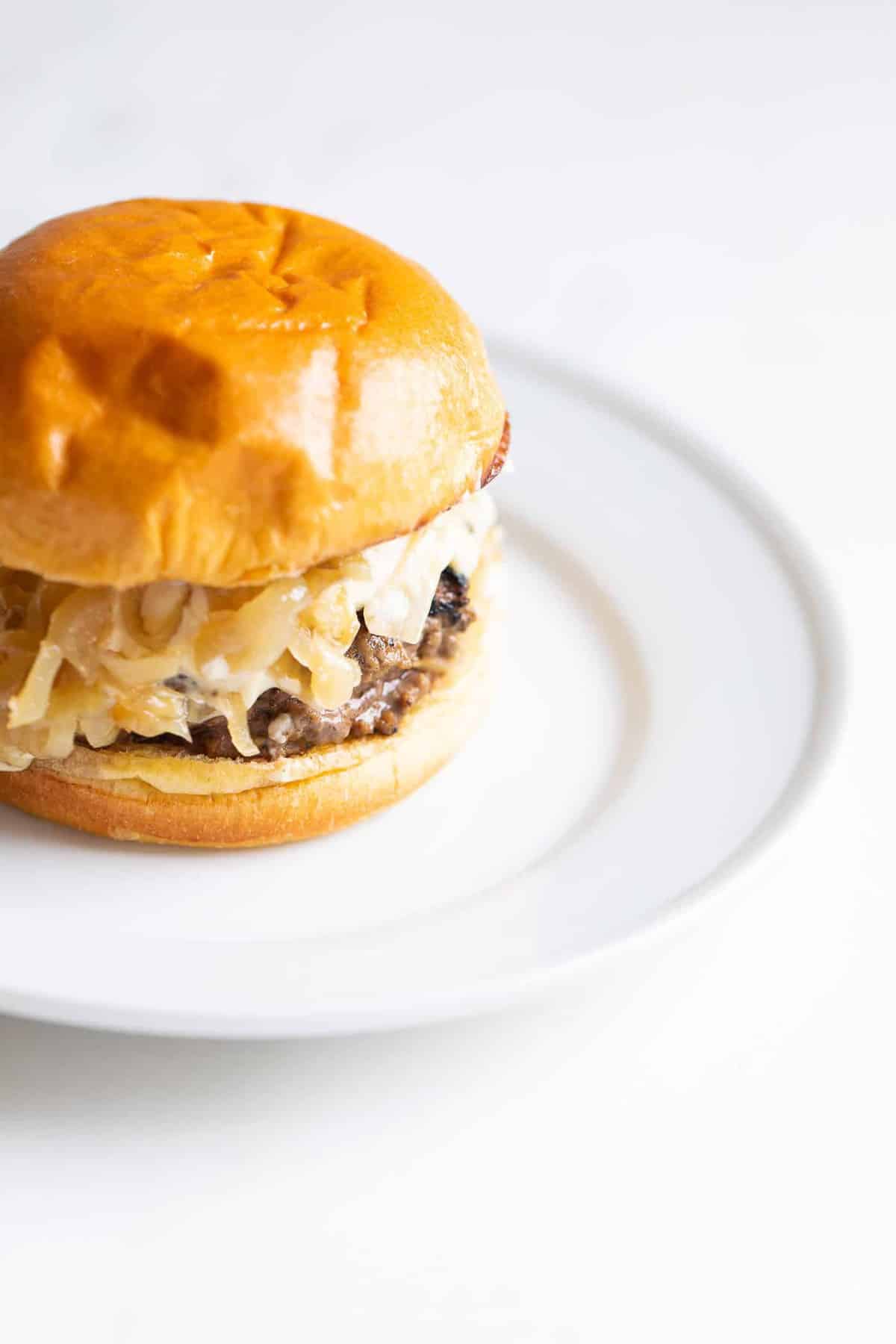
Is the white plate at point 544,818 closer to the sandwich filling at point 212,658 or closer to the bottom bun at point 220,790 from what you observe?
the bottom bun at point 220,790

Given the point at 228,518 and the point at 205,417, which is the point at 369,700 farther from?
the point at 205,417

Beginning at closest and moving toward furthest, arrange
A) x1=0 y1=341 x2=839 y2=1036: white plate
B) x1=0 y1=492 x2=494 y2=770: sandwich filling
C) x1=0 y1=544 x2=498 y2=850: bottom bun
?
x1=0 y1=341 x2=839 y2=1036: white plate → x1=0 y1=492 x2=494 y2=770: sandwich filling → x1=0 y1=544 x2=498 y2=850: bottom bun

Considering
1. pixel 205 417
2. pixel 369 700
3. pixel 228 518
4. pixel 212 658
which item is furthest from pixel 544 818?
pixel 205 417

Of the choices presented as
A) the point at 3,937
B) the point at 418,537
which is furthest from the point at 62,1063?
the point at 418,537

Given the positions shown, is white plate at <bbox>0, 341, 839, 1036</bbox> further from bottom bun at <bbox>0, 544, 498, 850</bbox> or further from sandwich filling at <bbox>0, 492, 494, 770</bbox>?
sandwich filling at <bbox>0, 492, 494, 770</bbox>

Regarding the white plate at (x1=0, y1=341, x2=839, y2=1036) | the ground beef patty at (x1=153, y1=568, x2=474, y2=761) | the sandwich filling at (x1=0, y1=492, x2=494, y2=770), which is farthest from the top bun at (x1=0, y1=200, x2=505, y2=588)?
the white plate at (x1=0, y1=341, x2=839, y2=1036)
